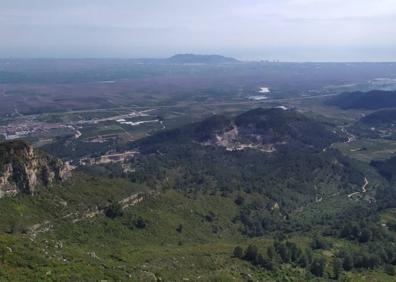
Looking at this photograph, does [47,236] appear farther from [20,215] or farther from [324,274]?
[324,274]

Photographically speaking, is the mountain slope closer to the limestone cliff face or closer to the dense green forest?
the dense green forest

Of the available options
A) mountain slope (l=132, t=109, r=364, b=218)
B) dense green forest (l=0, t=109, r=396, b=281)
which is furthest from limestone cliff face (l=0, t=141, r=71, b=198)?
mountain slope (l=132, t=109, r=364, b=218)

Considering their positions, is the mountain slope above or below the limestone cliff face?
below

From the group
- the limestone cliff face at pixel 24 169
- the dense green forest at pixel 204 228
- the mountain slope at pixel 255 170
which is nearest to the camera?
the dense green forest at pixel 204 228

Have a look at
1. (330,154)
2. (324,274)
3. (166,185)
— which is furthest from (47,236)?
(330,154)

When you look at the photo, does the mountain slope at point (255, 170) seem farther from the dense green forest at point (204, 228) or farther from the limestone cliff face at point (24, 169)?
the limestone cliff face at point (24, 169)

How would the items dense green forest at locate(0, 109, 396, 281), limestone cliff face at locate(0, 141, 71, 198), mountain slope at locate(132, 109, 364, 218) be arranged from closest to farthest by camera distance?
dense green forest at locate(0, 109, 396, 281) < limestone cliff face at locate(0, 141, 71, 198) < mountain slope at locate(132, 109, 364, 218)

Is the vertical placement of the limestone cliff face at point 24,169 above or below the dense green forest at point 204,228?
above

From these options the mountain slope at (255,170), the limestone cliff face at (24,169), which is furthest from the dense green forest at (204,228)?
the limestone cliff face at (24,169)

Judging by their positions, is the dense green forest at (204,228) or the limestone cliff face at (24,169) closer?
the dense green forest at (204,228)

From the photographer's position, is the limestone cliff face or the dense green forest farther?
the limestone cliff face
